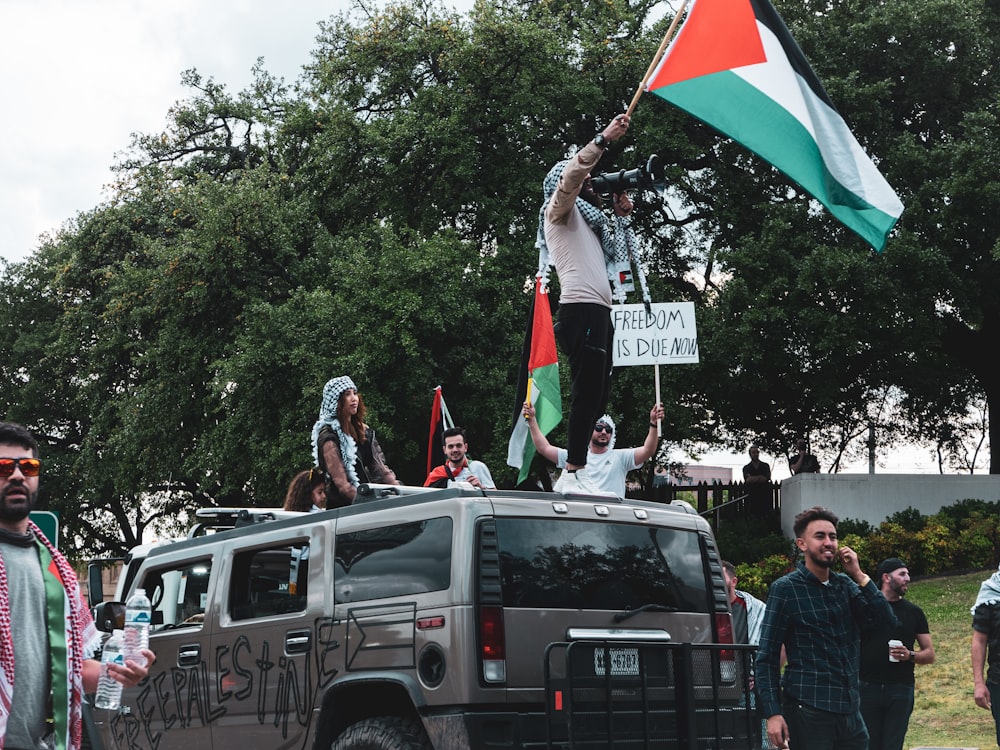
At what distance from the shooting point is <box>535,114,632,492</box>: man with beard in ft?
26.6

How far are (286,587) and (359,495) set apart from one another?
73cm

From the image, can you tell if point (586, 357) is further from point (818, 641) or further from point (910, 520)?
point (910, 520)

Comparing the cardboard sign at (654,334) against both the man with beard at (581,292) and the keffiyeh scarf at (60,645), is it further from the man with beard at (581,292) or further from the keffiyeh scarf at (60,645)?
the keffiyeh scarf at (60,645)

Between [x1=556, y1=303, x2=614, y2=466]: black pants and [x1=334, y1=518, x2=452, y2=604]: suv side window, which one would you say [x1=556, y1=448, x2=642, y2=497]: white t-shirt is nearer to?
[x1=556, y1=303, x2=614, y2=466]: black pants

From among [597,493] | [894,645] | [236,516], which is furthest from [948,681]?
[236,516]

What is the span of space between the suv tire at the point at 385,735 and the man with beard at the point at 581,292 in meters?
2.05

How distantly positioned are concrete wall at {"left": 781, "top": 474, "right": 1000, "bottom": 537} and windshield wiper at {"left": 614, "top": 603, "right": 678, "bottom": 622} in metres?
17.5

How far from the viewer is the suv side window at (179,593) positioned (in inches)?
317

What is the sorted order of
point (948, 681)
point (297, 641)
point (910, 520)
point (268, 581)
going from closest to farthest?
1. point (297, 641)
2. point (268, 581)
3. point (948, 681)
4. point (910, 520)

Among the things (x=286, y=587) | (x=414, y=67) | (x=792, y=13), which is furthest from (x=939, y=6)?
(x=286, y=587)

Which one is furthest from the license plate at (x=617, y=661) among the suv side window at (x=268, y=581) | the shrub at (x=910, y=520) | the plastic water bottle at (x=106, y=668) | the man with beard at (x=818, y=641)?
the shrub at (x=910, y=520)

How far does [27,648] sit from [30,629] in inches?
2.4

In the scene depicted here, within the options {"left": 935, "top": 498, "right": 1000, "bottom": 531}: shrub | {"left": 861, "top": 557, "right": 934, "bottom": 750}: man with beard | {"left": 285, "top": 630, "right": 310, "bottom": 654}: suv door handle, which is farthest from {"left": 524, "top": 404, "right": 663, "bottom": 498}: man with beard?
{"left": 935, "top": 498, "right": 1000, "bottom": 531}: shrub

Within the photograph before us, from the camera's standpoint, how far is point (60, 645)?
13.4 feet
